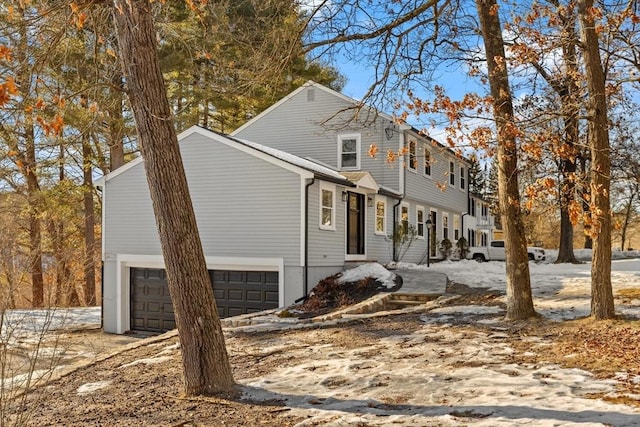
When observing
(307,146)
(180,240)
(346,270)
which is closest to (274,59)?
(180,240)

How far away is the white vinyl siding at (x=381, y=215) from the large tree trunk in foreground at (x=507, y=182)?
1059 centimetres

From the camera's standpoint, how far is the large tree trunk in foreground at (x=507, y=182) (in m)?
8.41

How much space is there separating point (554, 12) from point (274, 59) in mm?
4201

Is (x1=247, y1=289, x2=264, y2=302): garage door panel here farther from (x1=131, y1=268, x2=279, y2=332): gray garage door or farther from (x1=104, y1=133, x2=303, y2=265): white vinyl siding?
(x1=104, y1=133, x2=303, y2=265): white vinyl siding

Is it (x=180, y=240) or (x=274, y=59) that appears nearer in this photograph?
(x=180, y=240)

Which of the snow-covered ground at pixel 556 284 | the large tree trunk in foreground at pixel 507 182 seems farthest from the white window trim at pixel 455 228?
the large tree trunk in foreground at pixel 507 182

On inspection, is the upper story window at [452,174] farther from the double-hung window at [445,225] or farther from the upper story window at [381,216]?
the upper story window at [381,216]

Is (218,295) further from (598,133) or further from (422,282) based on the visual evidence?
(598,133)

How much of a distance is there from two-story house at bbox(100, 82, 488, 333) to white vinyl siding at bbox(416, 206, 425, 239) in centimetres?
108

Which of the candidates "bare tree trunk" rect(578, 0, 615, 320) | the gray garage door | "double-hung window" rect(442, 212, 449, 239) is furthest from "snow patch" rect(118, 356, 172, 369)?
"double-hung window" rect(442, 212, 449, 239)

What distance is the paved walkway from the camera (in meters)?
13.5

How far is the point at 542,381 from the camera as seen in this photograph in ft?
17.5

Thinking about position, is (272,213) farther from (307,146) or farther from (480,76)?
(480,76)

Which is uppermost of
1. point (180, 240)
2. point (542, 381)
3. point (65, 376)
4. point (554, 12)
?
point (554, 12)
